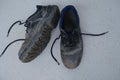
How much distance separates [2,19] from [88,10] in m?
0.48

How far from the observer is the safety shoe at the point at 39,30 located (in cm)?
93

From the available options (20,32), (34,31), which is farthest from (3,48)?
(34,31)

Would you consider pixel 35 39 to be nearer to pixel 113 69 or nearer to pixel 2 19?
pixel 2 19

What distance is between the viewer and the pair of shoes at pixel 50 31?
0.93 meters

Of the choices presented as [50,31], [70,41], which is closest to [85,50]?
[70,41]

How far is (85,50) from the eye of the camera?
100 cm

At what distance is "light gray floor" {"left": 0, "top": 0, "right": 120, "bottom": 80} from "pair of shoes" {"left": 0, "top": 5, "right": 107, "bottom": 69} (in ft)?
0.19

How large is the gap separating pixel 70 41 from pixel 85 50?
100 mm

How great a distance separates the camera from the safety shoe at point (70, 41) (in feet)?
3.12

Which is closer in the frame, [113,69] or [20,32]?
[113,69]

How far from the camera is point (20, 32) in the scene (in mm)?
1084

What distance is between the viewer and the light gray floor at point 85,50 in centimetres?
99

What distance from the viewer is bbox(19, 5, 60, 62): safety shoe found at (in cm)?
93

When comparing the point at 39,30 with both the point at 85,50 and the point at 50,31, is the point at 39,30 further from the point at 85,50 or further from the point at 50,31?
the point at 85,50
